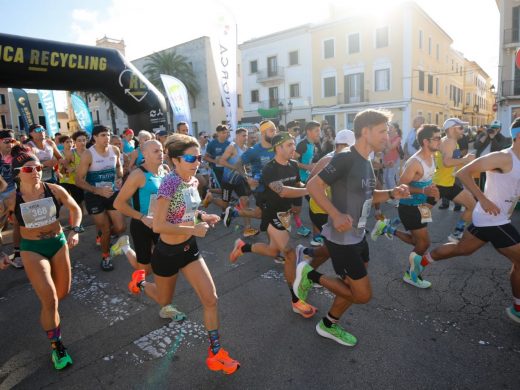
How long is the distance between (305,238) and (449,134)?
2.91 meters

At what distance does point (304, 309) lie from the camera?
3635 mm

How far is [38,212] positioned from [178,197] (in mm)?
1397

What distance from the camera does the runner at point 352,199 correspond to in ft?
9.35

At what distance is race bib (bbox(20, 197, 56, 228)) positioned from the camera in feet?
10.3

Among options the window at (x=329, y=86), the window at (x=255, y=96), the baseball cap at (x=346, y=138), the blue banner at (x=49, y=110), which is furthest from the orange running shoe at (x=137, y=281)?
the window at (x=255, y=96)

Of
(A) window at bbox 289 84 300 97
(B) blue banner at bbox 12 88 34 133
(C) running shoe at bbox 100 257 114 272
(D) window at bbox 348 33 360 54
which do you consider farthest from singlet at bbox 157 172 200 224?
(A) window at bbox 289 84 300 97

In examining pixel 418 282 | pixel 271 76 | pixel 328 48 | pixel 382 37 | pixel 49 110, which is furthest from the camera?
pixel 271 76

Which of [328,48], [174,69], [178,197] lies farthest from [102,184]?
[174,69]

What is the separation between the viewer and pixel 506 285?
4145mm

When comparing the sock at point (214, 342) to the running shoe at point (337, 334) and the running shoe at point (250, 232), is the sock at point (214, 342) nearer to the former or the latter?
the running shoe at point (337, 334)

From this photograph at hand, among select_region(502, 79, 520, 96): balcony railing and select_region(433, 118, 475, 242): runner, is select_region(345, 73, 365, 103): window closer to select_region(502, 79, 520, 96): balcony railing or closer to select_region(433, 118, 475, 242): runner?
select_region(502, 79, 520, 96): balcony railing

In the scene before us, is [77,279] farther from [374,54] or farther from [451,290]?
[374,54]

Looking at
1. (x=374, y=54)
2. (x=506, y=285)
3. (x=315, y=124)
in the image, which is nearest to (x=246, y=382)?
(x=506, y=285)

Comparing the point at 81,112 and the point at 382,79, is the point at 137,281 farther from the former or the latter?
the point at 382,79
